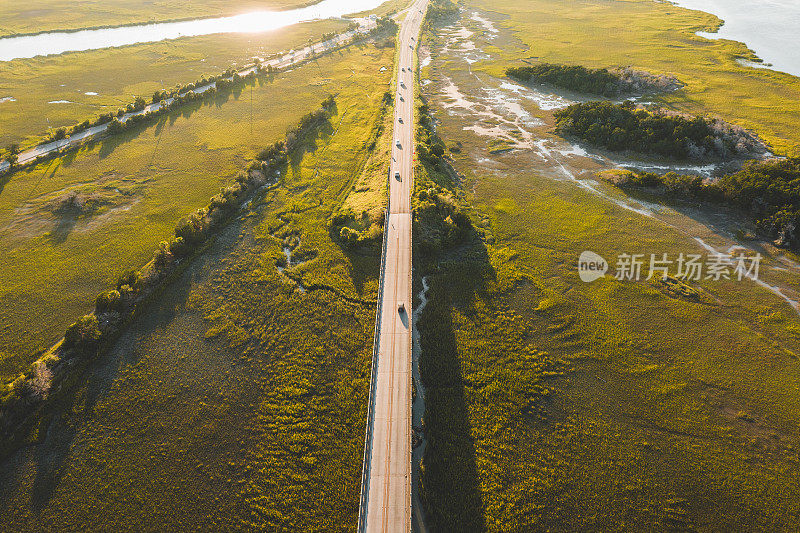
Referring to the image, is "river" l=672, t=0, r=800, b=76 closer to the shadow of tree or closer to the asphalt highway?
the asphalt highway

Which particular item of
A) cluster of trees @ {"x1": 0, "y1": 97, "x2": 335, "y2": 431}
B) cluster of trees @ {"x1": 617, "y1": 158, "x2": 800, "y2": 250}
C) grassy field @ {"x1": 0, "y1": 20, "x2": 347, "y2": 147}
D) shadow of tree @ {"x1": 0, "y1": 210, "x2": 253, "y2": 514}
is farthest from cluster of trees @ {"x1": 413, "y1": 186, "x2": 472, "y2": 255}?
grassy field @ {"x1": 0, "y1": 20, "x2": 347, "y2": 147}

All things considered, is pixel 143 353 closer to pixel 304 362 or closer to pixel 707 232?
pixel 304 362

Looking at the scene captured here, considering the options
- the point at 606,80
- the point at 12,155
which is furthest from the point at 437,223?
the point at 12,155

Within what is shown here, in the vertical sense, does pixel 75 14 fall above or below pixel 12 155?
above

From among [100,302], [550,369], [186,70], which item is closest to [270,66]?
[186,70]

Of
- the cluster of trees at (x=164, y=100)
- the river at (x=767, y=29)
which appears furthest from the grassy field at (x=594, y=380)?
the river at (x=767, y=29)

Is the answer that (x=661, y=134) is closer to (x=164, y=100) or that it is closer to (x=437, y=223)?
(x=437, y=223)
